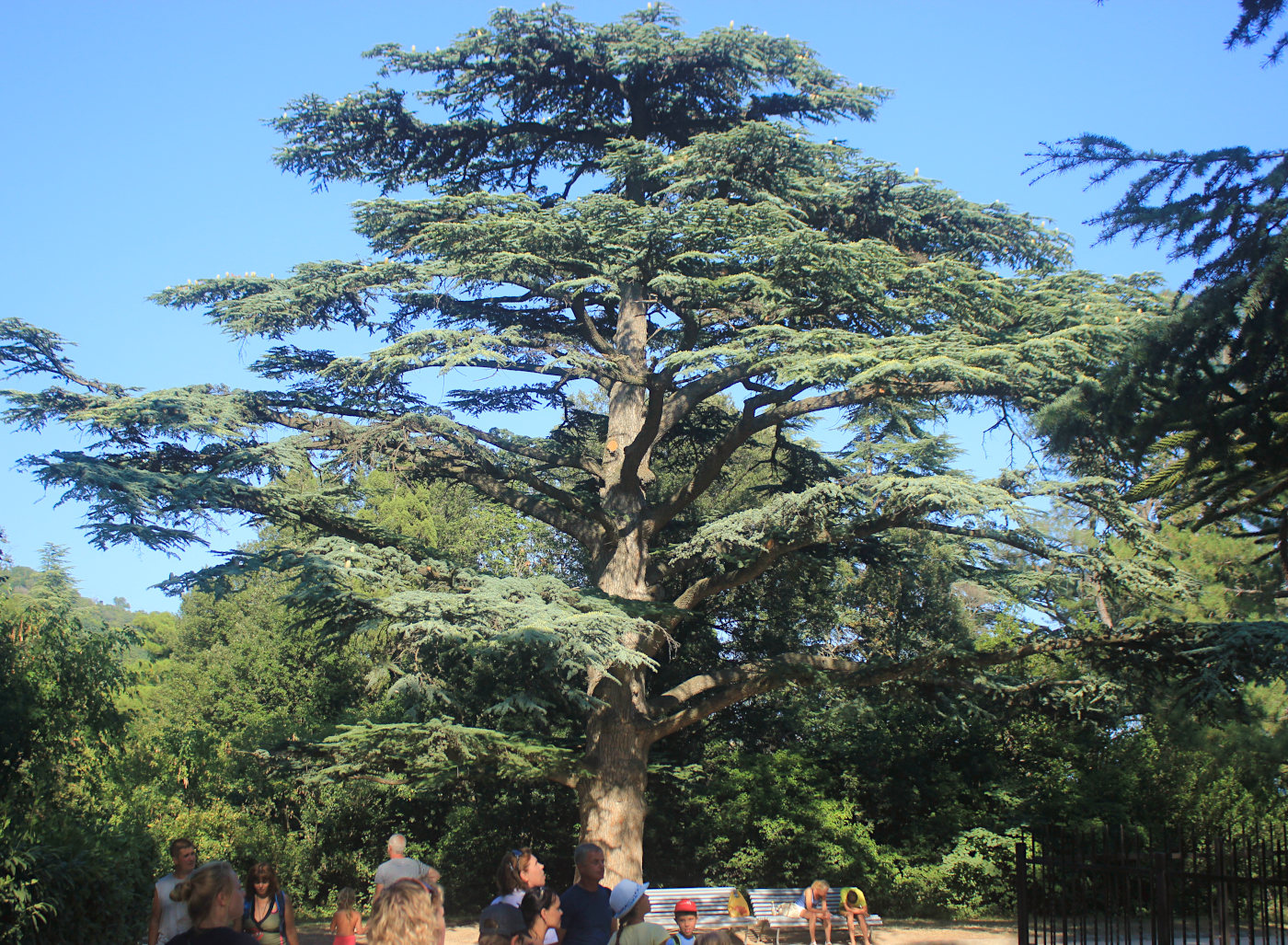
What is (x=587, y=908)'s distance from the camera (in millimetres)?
5617

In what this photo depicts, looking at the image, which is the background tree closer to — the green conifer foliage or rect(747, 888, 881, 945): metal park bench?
the green conifer foliage

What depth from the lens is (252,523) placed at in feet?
43.8

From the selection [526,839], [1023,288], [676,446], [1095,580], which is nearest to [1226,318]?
[1095,580]

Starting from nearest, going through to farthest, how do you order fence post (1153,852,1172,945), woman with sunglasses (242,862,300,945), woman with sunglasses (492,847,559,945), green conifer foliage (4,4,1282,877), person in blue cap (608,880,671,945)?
person in blue cap (608,880,671,945), woman with sunglasses (492,847,559,945), woman with sunglasses (242,862,300,945), fence post (1153,852,1172,945), green conifer foliage (4,4,1282,877)

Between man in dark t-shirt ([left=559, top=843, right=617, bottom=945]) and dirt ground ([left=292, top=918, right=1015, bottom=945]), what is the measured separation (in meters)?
9.00

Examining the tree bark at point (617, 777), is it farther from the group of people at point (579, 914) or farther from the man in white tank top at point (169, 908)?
the group of people at point (579, 914)

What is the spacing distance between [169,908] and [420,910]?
2.92 m

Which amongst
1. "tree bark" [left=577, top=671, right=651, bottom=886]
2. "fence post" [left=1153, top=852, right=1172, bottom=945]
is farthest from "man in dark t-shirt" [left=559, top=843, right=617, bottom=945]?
"tree bark" [left=577, top=671, right=651, bottom=886]

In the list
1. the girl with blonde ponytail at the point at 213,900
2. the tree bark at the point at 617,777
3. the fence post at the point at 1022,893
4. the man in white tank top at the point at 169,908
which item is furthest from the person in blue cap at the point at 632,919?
the tree bark at the point at 617,777

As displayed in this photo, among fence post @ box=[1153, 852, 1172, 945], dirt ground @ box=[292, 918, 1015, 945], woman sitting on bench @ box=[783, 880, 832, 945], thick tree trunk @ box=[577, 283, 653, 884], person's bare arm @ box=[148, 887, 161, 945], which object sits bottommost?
dirt ground @ box=[292, 918, 1015, 945]

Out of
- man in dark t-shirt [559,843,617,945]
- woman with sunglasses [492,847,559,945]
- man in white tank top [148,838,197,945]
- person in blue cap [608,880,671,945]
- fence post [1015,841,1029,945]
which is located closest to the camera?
person in blue cap [608,880,671,945]

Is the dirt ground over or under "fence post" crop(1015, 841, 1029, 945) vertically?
under

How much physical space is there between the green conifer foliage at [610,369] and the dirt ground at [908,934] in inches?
113

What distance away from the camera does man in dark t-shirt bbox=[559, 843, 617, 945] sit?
219 inches
